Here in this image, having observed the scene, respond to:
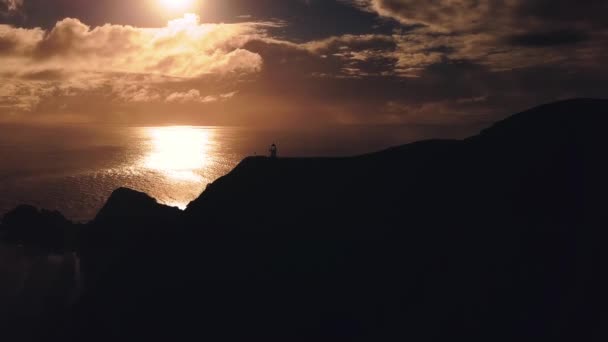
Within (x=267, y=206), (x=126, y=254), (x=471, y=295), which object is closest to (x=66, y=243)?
(x=126, y=254)

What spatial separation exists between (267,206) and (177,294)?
11500 mm

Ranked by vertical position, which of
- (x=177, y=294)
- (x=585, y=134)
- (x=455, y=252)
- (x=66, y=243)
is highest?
(x=585, y=134)

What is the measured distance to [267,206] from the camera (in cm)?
3456

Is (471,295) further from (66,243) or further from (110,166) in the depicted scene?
(110,166)

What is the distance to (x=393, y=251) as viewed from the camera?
25.2 meters

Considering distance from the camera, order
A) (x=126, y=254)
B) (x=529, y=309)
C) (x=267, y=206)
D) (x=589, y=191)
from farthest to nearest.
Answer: (x=126, y=254) < (x=267, y=206) < (x=589, y=191) < (x=529, y=309)

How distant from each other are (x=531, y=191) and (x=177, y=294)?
30.2m

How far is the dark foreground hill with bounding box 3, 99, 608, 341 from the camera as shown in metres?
20.0

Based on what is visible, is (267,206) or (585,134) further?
(267,206)

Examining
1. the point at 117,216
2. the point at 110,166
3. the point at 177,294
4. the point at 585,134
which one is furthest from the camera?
the point at 110,166

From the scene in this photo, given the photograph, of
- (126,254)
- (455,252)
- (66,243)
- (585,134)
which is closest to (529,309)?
(455,252)

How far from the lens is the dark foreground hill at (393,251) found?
20.0 metres

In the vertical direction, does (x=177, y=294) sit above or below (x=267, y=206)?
below

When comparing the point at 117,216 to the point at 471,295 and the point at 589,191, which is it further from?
the point at 589,191
